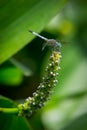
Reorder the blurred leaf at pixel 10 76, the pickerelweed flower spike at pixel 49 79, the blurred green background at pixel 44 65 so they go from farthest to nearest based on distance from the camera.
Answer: the blurred leaf at pixel 10 76
the blurred green background at pixel 44 65
the pickerelweed flower spike at pixel 49 79

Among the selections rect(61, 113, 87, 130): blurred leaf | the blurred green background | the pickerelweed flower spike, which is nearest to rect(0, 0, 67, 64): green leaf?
the blurred green background

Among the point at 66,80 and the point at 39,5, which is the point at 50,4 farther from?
the point at 66,80

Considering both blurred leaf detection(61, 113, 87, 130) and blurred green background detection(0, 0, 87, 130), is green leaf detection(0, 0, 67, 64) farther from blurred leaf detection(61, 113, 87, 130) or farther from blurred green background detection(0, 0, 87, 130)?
blurred leaf detection(61, 113, 87, 130)

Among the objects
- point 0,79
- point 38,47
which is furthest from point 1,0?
point 38,47

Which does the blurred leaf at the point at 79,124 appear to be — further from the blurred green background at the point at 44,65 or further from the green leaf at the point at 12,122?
the green leaf at the point at 12,122

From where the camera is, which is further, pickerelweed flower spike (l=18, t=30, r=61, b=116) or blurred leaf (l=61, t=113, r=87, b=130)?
blurred leaf (l=61, t=113, r=87, b=130)

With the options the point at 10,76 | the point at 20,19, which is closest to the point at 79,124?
the point at 10,76

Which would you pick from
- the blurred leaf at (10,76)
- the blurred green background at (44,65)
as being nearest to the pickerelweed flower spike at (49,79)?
the blurred green background at (44,65)
